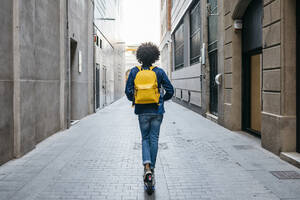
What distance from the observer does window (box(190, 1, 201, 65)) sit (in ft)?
57.2

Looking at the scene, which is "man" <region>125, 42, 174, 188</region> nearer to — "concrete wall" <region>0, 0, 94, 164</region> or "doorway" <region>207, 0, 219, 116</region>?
"concrete wall" <region>0, 0, 94, 164</region>

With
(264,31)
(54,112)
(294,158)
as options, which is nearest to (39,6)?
(54,112)

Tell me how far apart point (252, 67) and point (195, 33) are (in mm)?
9583

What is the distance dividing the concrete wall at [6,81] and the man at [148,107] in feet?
8.37

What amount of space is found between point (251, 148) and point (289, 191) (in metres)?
2.93

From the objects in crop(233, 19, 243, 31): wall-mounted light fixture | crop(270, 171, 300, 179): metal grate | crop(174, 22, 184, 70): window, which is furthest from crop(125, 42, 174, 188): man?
crop(174, 22, 184, 70): window

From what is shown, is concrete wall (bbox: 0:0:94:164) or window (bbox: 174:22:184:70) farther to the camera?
window (bbox: 174:22:184:70)

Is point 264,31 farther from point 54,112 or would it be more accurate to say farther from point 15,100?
point 54,112

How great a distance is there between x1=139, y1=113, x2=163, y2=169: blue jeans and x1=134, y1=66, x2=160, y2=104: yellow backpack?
26cm

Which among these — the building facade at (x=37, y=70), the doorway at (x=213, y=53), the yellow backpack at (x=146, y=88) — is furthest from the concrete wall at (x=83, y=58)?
the yellow backpack at (x=146, y=88)

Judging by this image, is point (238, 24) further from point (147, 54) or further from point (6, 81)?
point (6, 81)

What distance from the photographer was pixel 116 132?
9.78 meters

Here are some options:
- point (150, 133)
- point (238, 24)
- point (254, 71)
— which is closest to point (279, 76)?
point (254, 71)

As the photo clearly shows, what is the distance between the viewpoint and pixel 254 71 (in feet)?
30.1
